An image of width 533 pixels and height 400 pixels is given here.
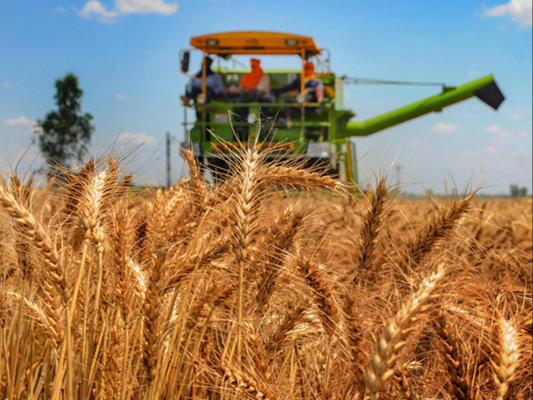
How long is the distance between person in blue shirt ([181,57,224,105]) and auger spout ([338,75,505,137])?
12.3ft

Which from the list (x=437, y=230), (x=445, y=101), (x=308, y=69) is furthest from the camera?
(x=445, y=101)

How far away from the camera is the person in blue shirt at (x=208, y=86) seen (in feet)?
26.0

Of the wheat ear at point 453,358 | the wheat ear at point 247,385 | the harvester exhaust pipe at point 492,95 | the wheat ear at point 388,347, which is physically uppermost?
the harvester exhaust pipe at point 492,95

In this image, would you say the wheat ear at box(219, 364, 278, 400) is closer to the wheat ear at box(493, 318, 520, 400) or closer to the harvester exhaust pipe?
the wheat ear at box(493, 318, 520, 400)

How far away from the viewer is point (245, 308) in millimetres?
1382

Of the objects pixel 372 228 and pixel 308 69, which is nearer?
pixel 372 228

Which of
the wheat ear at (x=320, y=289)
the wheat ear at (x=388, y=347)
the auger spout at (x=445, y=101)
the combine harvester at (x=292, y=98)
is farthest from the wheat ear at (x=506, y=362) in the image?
the auger spout at (x=445, y=101)

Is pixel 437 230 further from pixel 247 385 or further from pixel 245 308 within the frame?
pixel 247 385

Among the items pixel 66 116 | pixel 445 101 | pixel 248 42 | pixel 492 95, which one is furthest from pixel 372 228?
pixel 66 116

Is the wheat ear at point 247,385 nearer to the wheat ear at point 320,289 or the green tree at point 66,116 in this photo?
the wheat ear at point 320,289

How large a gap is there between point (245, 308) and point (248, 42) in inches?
312

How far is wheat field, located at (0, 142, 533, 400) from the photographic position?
3.36 ft

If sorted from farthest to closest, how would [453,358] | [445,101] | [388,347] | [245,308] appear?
[445,101]
[245,308]
[453,358]
[388,347]

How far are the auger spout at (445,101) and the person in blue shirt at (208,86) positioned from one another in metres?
3.76
